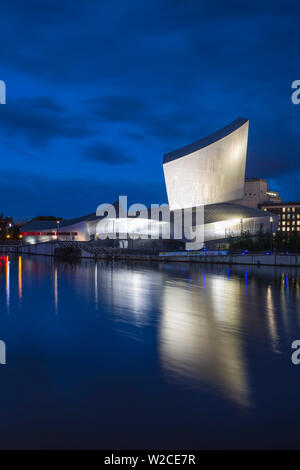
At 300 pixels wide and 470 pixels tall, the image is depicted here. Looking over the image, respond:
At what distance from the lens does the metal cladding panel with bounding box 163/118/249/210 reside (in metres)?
45.7

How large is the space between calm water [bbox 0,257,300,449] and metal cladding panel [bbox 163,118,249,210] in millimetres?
34670

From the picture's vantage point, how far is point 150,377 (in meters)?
6.34

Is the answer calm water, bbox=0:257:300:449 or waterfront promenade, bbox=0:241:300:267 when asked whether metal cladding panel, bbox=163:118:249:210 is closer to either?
waterfront promenade, bbox=0:241:300:267

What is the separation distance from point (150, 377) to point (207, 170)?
4166cm

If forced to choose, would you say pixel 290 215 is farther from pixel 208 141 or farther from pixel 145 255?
pixel 145 255

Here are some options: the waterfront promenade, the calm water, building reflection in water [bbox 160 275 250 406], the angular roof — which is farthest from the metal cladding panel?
the calm water

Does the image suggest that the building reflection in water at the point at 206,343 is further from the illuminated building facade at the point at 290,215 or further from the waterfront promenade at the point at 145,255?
the illuminated building facade at the point at 290,215

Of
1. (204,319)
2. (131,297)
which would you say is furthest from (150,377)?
(131,297)

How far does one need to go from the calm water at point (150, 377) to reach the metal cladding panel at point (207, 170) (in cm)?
3467

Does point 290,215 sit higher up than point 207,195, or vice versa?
point 290,215

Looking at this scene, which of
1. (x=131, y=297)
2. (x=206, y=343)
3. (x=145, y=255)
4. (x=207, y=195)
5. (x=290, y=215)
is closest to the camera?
(x=206, y=343)

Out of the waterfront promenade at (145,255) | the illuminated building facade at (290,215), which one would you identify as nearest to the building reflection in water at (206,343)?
the waterfront promenade at (145,255)

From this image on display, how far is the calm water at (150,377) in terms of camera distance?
15.1 ft
